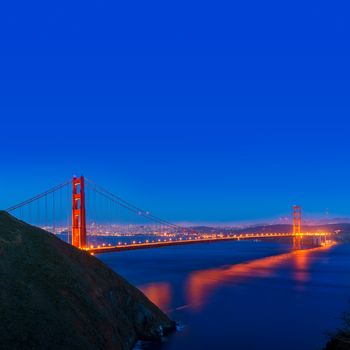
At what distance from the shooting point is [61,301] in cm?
1903

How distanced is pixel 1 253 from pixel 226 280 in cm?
3716

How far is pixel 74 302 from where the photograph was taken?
19.7m

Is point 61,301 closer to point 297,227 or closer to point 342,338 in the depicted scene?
A: point 342,338

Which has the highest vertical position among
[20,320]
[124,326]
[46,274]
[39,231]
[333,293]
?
[39,231]

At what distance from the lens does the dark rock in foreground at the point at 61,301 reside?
53.7ft

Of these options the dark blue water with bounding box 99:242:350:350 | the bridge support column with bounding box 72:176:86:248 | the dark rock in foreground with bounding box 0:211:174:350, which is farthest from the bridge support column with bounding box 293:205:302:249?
the dark rock in foreground with bounding box 0:211:174:350

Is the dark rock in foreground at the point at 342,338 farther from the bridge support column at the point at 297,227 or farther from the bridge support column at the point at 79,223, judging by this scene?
the bridge support column at the point at 297,227

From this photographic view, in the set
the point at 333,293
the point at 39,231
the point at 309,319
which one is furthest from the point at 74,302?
the point at 333,293

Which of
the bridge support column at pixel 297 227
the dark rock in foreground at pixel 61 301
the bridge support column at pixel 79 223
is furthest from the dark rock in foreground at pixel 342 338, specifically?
the bridge support column at pixel 297 227

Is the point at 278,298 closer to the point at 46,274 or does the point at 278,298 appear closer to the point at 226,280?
the point at 226,280

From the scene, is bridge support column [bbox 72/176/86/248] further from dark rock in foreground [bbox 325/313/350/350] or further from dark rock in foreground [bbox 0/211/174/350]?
dark rock in foreground [bbox 325/313/350/350]

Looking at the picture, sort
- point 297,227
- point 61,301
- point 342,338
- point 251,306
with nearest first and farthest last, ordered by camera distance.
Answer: point 342,338, point 61,301, point 251,306, point 297,227

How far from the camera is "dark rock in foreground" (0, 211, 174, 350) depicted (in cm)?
1638

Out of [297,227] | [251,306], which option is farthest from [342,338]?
[297,227]
